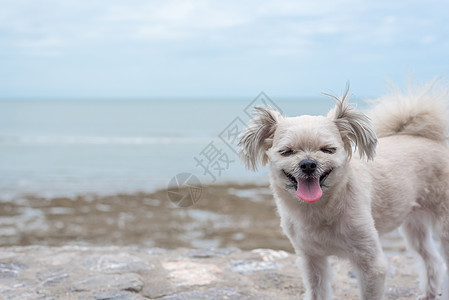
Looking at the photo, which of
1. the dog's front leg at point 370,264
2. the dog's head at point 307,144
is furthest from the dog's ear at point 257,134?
the dog's front leg at point 370,264

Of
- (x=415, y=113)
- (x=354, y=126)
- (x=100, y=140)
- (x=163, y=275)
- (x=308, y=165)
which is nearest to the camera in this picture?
(x=308, y=165)

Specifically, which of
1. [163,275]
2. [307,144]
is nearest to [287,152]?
[307,144]

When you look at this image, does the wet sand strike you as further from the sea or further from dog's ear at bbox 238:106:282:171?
dog's ear at bbox 238:106:282:171

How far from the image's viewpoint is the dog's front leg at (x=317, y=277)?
11.5 ft

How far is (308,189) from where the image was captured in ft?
8.91

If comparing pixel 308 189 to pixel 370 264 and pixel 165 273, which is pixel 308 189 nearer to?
pixel 370 264

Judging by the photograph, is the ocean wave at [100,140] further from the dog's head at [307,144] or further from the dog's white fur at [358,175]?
the dog's head at [307,144]

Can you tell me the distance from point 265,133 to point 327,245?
0.84 metres

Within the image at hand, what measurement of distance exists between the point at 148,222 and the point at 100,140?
22216mm

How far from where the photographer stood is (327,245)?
3055mm

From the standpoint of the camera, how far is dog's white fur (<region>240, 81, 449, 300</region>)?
2.81 m

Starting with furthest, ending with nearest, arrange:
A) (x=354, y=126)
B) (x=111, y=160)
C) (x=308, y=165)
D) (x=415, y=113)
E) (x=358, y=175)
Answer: (x=111, y=160) → (x=415, y=113) → (x=358, y=175) → (x=354, y=126) → (x=308, y=165)

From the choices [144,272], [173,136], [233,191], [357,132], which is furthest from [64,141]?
[357,132]

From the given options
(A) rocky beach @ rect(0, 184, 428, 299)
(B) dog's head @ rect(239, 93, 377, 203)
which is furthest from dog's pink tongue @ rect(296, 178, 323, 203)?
(A) rocky beach @ rect(0, 184, 428, 299)
